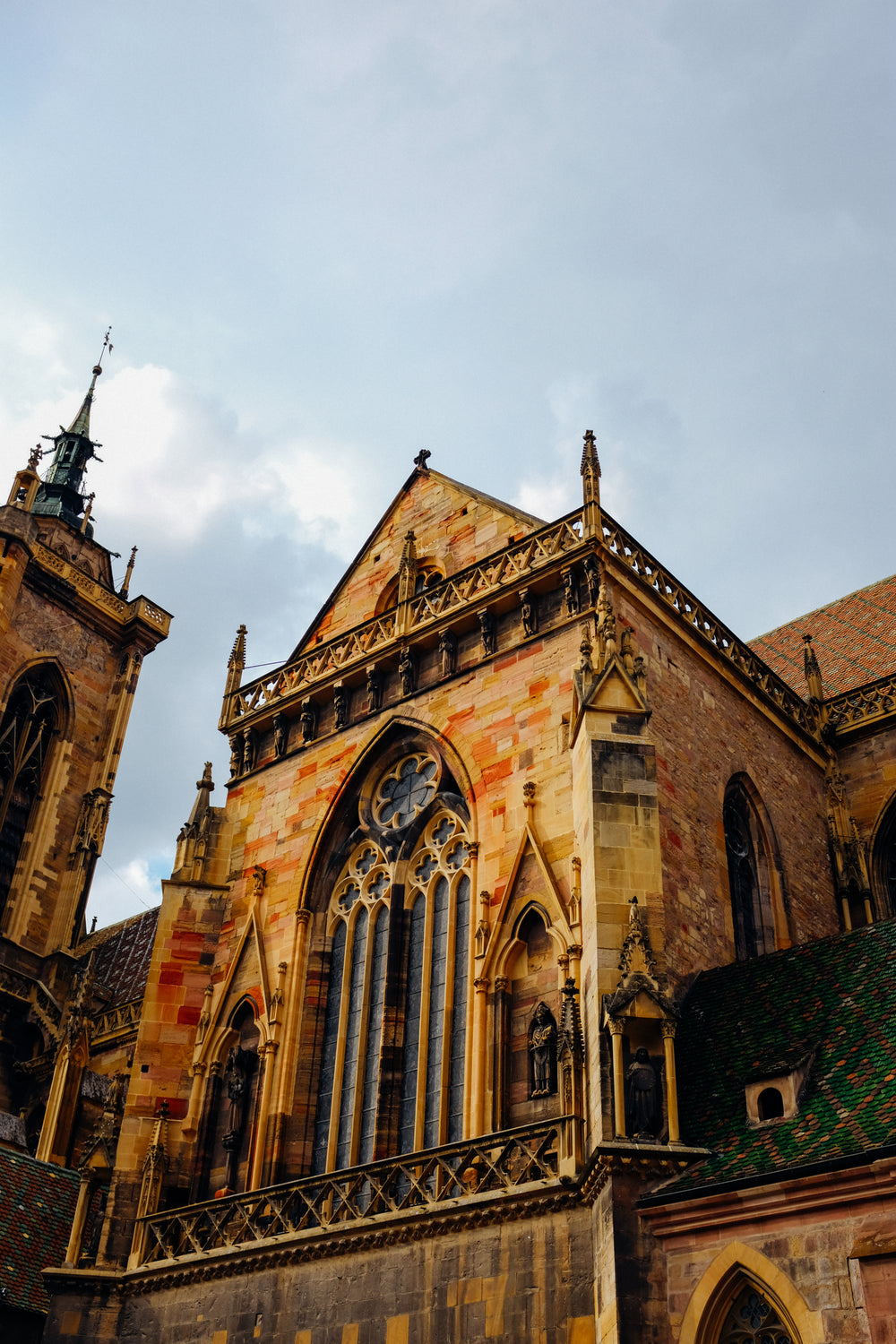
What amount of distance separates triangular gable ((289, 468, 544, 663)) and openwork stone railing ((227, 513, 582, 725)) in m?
0.78

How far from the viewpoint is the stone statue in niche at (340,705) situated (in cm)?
1839

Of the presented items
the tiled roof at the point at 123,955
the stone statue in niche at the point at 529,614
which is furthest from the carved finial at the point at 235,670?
the tiled roof at the point at 123,955

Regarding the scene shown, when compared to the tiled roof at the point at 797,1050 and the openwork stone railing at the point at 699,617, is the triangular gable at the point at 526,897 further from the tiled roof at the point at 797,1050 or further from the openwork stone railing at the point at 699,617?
the openwork stone railing at the point at 699,617

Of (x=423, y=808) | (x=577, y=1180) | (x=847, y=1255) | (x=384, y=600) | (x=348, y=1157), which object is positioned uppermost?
(x=384, y=600)

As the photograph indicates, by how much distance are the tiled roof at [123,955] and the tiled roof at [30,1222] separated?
9.03 metres

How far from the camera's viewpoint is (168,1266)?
14516 millimetres

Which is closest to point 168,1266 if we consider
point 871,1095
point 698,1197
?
point 698,1197

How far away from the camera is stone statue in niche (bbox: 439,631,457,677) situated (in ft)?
56.3

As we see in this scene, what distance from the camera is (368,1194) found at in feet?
44.2

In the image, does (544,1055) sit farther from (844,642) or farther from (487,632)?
(844,642)

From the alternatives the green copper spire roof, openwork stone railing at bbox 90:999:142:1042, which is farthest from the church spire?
openwork stone railing at bbox 90:999:142:1042

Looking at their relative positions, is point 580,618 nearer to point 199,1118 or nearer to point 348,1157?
point 348,1157

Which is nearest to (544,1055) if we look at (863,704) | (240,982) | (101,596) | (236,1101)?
(236,1101)

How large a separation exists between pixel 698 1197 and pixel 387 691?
8.93 m
